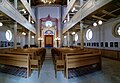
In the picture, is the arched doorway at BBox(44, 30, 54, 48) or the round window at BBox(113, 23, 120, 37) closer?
the round window at BBox(113, 23, 120, 37)

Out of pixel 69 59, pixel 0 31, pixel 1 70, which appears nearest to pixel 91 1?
pixel 69 59

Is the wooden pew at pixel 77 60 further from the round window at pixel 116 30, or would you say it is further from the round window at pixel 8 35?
the round window at pixel 8 35

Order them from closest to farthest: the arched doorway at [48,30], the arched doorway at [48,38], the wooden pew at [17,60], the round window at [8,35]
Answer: the wooden pew at [17,60], the round window at [8,35], the arched doorway at [48,30], the arched doorway at [48,38]

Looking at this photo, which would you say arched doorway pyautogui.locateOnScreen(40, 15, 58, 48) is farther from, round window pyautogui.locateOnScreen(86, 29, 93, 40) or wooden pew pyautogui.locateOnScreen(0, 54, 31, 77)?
wooden pew pyautogui.locateOnScreen(0, 54, 31, 77)

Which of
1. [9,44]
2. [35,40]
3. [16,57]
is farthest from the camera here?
[35,40]

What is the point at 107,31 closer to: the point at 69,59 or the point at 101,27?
the point at 101,27

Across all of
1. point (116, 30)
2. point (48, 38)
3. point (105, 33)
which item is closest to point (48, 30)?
point (48, 38)

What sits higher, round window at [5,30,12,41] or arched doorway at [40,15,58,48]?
arched doorway at [40,15,58,48]

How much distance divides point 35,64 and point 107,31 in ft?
31.6

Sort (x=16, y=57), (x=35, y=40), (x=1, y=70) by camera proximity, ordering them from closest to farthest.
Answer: (x=16, y=57) → (x=1, y=70) → (x=35, y=40)

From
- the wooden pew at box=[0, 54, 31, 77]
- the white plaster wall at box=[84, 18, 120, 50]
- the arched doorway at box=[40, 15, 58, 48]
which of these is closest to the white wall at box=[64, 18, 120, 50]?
the white plaster wall at box=[84, 18, 120, 50]

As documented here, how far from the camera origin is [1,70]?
765 centimetres

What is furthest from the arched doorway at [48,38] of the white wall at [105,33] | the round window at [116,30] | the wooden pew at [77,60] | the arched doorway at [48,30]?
the wooden pew at [77,60]

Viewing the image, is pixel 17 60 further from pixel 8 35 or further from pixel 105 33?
pixel 8 35
